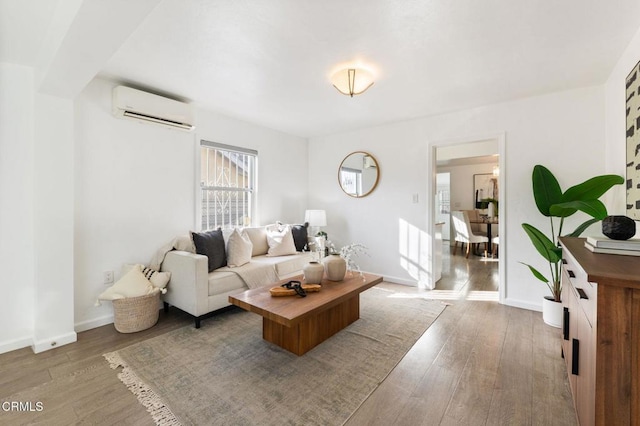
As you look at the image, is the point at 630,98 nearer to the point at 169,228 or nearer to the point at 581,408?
the point at 581,408

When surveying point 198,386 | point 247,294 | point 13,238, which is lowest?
point 198,386

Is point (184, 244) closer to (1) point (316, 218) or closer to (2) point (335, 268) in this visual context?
(2) point (335, 268)

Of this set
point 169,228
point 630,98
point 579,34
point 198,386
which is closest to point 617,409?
point 198,386

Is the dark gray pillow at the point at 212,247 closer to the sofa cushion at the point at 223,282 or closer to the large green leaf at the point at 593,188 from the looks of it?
the sofa cushion at the point at 223,282

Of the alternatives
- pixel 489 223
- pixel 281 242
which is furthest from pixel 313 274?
pixel 489 223

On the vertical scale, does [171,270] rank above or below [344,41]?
below

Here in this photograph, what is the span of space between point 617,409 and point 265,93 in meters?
3.28

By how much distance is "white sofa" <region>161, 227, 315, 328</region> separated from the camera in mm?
2607

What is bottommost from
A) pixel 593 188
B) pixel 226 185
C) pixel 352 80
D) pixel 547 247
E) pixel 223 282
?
pixel 223 282

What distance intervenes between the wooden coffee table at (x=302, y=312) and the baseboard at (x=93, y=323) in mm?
1493

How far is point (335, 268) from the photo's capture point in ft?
8.75

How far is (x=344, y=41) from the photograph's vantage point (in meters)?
2.03

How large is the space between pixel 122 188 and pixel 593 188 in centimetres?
436

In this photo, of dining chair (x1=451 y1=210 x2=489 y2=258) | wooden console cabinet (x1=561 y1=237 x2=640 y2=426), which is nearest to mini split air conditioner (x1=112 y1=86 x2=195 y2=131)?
wooden console cabinet (x1=561 y1=237 x2=640 y2=426)
